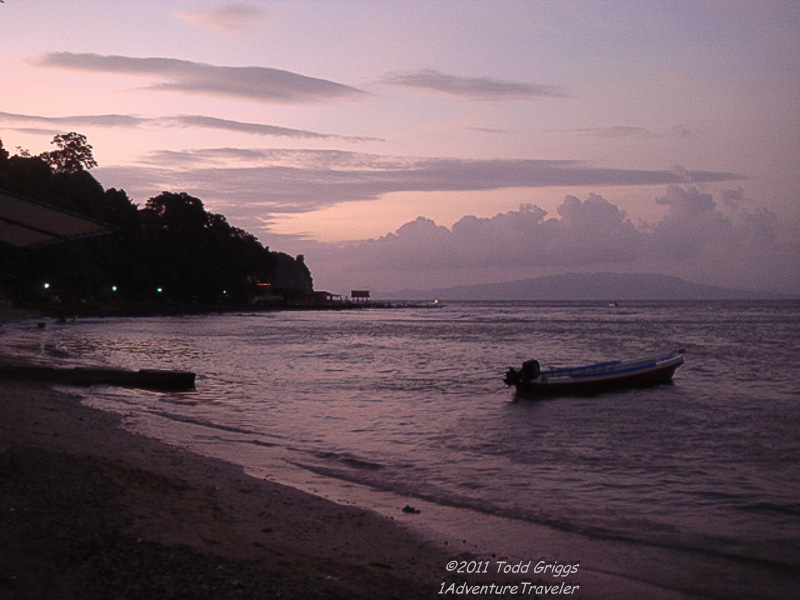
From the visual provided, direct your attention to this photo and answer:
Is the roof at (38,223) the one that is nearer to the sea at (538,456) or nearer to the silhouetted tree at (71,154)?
the sea at (538,456)

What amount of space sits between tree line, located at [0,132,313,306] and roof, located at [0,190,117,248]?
115 feet

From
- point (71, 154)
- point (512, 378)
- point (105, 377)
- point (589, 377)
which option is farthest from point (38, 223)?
point (71, 154)

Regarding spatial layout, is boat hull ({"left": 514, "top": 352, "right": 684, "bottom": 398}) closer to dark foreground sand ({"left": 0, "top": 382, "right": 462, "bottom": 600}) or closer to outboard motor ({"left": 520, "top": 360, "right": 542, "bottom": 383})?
outboard motor ({"left": 520, "top": 360, "right": 542, "bottom": 383})

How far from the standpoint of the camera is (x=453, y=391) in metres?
22.7

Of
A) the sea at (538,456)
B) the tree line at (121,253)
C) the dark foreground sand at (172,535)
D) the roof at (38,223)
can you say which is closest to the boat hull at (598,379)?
the sea at (538,456)

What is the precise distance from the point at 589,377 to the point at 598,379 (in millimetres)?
447

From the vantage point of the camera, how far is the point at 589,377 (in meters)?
23.0

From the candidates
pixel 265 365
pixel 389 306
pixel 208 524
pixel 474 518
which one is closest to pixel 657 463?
pixel 474 518

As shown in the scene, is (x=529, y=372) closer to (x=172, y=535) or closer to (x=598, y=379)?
(x=598, y=379)

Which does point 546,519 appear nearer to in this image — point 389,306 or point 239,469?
point 239,469

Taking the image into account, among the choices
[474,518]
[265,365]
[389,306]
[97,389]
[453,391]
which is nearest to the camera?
[474,518]

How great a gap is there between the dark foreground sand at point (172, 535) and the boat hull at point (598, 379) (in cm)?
1351

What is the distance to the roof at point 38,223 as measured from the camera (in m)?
8.16

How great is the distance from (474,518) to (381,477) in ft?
8.27
